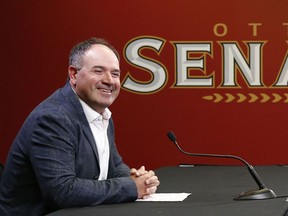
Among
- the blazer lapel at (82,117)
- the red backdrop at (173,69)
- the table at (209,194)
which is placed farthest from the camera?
the red backdrop at (173,69)

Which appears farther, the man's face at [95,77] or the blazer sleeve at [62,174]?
the man's face at [95,77]

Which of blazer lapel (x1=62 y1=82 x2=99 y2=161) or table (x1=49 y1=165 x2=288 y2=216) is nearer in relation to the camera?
table (x1=49 y1=165 x2=288 y2=216)

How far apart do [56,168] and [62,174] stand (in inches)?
1.2

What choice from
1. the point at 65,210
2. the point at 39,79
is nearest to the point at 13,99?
the point at 39,79

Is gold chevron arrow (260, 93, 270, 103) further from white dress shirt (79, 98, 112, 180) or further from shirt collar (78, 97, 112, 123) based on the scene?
shirt collar (78, 97, 112, 123)

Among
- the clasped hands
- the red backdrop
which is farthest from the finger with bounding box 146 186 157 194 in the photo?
the red backdrop

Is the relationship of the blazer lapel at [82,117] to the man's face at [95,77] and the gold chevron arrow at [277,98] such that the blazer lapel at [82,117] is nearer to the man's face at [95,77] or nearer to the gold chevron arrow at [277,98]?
the man's face at [95,77]

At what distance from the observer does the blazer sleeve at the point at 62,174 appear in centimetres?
239

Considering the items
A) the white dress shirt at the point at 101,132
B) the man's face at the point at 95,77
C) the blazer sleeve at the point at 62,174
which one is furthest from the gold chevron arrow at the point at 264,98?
the blazer sleeve at the point at 62,174

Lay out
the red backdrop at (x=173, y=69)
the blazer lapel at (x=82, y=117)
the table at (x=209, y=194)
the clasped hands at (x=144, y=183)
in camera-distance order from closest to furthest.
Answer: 1. the table at (x=209, y=194)
2. the clasped hands at (x=144, y=183)
3. the blazer lapel at (x=82, y=117)
4. the red backdrop at (x=173, y=69)

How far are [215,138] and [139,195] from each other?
2.20 m

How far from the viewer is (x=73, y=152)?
2.52 metres

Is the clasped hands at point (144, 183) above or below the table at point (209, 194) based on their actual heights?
above

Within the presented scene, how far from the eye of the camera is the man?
7.93ft
